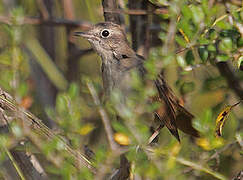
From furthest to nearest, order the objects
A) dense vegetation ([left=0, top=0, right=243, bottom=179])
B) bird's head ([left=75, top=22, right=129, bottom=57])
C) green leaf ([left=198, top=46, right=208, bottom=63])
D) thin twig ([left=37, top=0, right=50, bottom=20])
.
A: thin twig ([left=37, top=0, right=50, bottom=20])
bird's head ([left=75, top=22, right=129, bottom=57])
green leaf ([left=198, top=46, right=208, bottom=63])
dense vegetation ([left=0, top=0, right=243, bottom=179])

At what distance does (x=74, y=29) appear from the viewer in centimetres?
387

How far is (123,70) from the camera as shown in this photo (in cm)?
304

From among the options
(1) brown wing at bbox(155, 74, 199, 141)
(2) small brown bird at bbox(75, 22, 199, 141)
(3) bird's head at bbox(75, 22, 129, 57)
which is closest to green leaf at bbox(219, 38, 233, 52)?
(2) small brown bird at bbox(75, 22, 199, 141)

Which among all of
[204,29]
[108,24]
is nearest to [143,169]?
[204,29]

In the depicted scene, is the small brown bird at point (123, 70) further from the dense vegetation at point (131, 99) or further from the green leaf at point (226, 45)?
the green leaf at point (226, 45)

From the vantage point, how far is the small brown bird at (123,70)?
2902mm

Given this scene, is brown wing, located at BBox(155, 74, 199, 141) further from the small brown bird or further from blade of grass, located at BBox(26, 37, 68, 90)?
blade of grass, located at BBox(26, 37, 68, 90)

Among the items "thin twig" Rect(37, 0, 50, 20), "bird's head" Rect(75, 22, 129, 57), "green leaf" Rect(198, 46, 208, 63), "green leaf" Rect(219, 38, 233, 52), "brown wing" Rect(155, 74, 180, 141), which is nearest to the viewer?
"green leaf" Rect(219, 38, 233, 52)

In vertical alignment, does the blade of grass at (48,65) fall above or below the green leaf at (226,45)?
below

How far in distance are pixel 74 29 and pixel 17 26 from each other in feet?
5.89

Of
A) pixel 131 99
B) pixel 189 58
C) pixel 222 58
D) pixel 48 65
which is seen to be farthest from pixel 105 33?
pixel 131 99

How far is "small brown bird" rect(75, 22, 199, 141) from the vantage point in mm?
2902

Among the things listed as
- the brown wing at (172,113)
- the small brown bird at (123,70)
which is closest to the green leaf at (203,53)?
the small brown bird at (123,70)

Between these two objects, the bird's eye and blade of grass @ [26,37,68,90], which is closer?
the bird's eye
